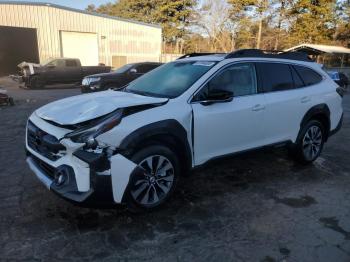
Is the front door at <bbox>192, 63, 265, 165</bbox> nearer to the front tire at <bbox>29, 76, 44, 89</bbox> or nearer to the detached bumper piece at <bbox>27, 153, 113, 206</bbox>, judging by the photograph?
the detached bumper piece at <bbox>27, 153, 113, 206</bbox>

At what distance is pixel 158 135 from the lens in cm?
360

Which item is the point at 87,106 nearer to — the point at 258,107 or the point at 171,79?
the point at 171,79

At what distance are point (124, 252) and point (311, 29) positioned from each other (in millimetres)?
41519

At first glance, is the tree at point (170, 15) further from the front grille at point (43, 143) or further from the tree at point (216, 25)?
the front grille at point (43, 143)

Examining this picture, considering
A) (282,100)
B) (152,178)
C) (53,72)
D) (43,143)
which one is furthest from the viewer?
(53,72)

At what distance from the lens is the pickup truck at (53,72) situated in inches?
685

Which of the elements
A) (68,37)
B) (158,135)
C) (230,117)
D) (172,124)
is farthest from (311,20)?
(158,135)

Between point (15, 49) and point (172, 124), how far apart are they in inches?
1053

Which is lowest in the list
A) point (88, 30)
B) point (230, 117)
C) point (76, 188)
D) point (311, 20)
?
point (76, 188)

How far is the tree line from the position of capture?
39312 mm

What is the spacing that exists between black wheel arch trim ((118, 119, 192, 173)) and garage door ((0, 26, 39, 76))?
23.1 metres

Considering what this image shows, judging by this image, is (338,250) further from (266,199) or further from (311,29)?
(311,29)

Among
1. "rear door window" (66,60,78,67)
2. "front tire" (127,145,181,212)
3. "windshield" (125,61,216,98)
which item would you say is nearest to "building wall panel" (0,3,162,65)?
"rear door window" (66,60,78,67)

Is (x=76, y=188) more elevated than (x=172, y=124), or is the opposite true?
(x=172, y=124)
